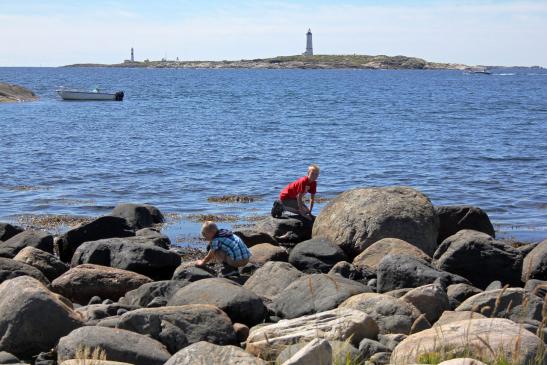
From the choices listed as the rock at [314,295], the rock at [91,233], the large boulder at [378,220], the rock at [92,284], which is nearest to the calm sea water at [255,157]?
the rock at [91,233]

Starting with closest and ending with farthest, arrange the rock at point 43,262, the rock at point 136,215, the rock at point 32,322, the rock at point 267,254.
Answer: the rock at point 32,322
the rock at point 43,262
the rock at point 267,254
the rock at point 136,215

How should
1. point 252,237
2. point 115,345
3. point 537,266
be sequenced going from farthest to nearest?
point 252,237
point 537,266
point 115,345

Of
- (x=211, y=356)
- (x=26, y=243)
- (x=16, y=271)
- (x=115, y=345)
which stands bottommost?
(x=26, y=243)

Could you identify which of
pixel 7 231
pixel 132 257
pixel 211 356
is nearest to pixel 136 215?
pixel 7 231

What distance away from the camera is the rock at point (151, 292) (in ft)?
36.7

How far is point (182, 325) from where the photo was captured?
9.39 meters

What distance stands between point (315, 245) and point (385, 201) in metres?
1.72

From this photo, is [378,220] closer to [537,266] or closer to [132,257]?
[537,266]

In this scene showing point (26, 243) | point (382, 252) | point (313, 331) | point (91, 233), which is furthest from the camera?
point (91, 233)


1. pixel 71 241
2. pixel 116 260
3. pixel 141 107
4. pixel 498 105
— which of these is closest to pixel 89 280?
pixel 116 260

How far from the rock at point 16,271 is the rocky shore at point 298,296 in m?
0.03

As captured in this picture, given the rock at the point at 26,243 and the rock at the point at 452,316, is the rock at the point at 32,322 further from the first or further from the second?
the rock at the point at 26,243

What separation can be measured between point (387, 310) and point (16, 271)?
516 centimetres

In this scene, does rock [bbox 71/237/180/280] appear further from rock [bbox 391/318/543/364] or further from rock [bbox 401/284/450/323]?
rock [bbox 391/318/543/364]
